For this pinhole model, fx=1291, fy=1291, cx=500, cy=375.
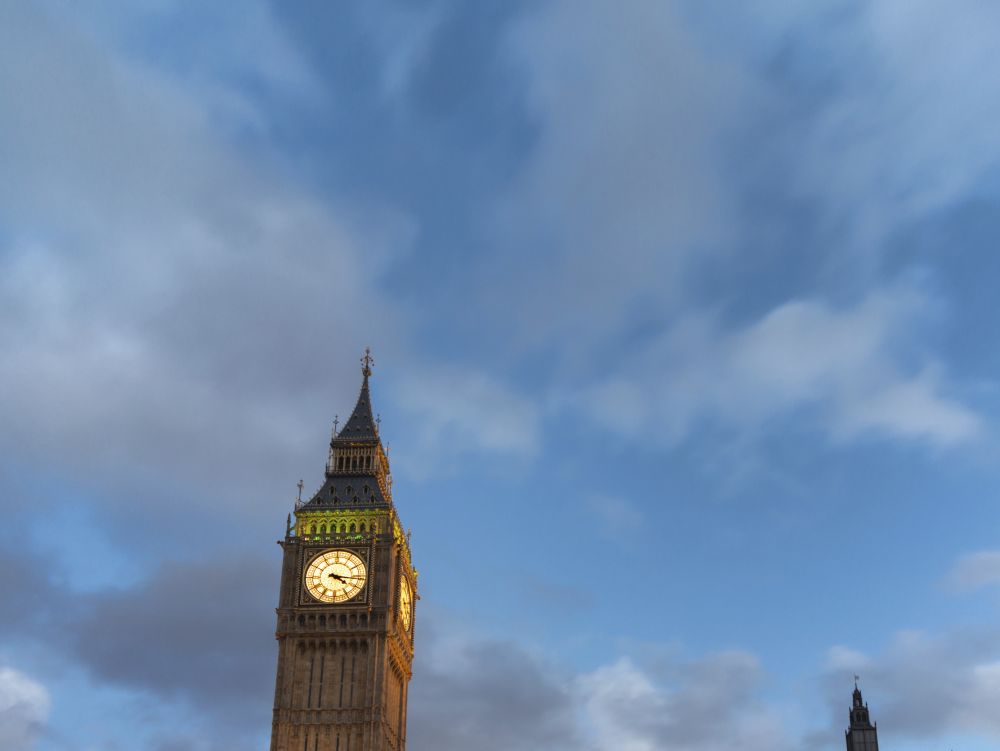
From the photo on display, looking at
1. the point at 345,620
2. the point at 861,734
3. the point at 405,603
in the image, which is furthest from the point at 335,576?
the point at 861,734

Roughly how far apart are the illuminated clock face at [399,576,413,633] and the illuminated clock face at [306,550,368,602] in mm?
4910

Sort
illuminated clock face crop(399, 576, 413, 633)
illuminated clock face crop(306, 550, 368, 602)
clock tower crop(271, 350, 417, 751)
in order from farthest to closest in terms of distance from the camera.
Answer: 1. illuminated clock face crop(399, 576, 413, 633)
2. illuminated clock face crop(306, 550, 368, 602)
3. clock tower crop(271, 350, 417, 751)

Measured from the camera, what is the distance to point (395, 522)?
13338 cm

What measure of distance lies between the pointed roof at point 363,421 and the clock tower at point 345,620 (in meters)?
3.43

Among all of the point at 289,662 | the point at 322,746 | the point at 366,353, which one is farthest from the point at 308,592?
the point at 366,353

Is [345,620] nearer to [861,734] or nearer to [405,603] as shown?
[405,603]

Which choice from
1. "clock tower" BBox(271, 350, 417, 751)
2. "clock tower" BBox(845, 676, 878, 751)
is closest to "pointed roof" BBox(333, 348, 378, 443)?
"clock tower" BBox(271, 350, 417, 751)

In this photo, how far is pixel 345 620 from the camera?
123375 mm

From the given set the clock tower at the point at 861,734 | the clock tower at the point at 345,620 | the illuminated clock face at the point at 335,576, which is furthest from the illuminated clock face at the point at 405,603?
the clock tower at the point at 861,734

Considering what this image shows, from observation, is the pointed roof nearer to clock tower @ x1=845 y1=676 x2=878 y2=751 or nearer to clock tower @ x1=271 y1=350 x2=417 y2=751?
clock tower @ x1=271 y1=350 x2=417 y2=751

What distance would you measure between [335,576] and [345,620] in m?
4.94

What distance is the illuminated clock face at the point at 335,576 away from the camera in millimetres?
125188

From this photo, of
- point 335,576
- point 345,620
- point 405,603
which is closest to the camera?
point 345,620

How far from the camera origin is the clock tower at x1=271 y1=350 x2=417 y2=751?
390ft
